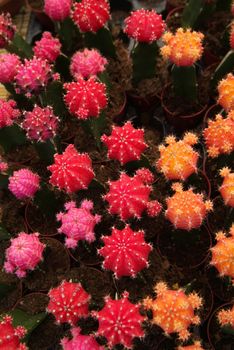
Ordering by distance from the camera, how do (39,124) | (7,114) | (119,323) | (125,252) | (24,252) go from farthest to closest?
(7,114), (39,124), (24,252), (125,252), (119,323)

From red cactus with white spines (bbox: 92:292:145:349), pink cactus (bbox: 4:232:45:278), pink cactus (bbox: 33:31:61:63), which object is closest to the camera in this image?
red cactus with white spines (bbox: 92:292:145:349)

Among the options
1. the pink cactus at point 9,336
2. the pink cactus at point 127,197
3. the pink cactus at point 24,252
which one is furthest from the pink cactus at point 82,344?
the pink cactus at point 127,197

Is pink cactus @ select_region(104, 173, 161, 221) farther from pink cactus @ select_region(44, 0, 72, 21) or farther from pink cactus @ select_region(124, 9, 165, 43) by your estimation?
pink cactus @ select_region(44, 0, 72, 21)

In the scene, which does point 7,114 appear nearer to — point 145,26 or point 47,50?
point 47,50

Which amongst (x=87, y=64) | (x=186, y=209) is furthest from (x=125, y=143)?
(x=87, y=64)

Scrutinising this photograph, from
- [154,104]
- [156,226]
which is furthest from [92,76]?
[156,226]

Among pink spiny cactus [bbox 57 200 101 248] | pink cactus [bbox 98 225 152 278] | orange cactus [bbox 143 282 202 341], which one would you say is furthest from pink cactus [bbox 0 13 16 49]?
orange cactus [bbox 143 282 202 341]
